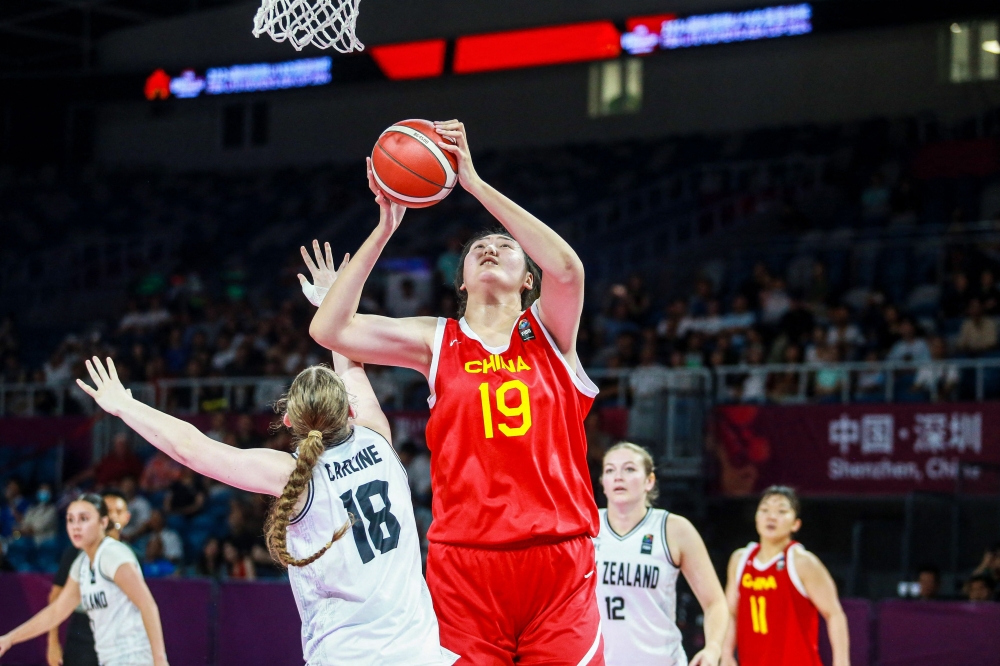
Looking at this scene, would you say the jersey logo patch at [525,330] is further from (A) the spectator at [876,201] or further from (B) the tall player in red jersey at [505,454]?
(A) the spectator at [876,201]

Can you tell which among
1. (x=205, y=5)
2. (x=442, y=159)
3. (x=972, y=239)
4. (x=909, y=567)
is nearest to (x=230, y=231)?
(x=205, y=5)

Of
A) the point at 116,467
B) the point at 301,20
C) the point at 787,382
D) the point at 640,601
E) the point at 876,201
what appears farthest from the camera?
the point at 876,201

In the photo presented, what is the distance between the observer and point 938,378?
11.2 meters

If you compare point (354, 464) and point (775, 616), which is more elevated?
point (354, 464)

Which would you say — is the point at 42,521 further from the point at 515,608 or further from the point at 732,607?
the point at 515,608

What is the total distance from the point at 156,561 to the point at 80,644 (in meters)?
5.00

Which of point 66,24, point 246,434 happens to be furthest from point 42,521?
point 66,24

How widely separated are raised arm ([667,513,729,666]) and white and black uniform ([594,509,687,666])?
0.05m

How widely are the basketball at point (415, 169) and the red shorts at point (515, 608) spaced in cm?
109

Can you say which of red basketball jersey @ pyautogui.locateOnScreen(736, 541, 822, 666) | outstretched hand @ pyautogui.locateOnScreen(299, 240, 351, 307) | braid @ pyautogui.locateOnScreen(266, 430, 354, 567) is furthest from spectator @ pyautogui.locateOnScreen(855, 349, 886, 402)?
braid @ pyautogui.locateOnScreen(266, 430, 354, 567)

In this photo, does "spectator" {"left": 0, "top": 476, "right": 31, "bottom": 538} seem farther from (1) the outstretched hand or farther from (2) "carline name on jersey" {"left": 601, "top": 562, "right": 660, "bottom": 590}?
(1) the outstretched hand

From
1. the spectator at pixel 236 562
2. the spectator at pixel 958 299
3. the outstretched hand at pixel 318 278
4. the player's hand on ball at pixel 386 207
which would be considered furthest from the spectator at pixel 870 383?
the player's hand on ball at pixel 386 207

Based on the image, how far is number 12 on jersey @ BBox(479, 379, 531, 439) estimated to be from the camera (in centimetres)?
367

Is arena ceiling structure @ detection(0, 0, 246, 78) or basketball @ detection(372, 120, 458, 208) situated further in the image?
arena ceiling structure @ detection(0, 0, 246, 78)
